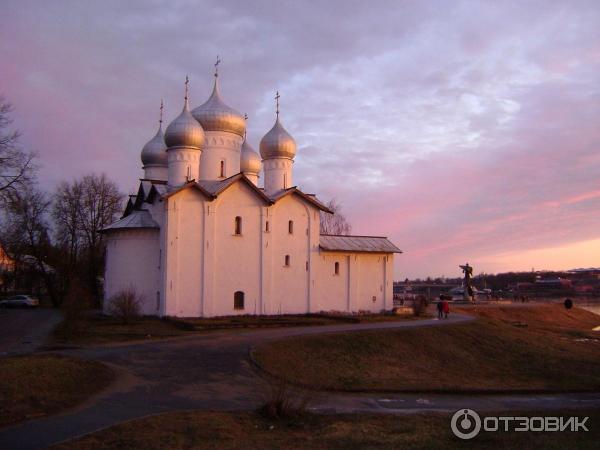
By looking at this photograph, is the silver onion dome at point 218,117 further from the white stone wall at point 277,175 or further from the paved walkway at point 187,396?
the paved walkway at point 187,396

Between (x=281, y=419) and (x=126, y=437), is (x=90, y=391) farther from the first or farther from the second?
(x=281, y=419)

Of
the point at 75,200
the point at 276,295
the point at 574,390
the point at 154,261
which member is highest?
the point at 75,200

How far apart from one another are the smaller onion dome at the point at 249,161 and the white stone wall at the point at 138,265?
9.56m

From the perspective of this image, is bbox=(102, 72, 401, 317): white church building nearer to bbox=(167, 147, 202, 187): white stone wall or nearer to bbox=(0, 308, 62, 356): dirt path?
bbox=(167, 147, 202, 187): white stone wall

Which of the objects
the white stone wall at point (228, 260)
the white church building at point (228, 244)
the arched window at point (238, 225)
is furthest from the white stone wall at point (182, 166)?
the arched window at point (238, 225)

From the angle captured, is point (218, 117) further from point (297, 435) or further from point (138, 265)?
point (297, 435)

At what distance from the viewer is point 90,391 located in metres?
→ 12.4

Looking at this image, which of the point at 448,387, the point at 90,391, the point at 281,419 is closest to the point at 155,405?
the point at 90,391

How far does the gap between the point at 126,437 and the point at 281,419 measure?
3035 mm

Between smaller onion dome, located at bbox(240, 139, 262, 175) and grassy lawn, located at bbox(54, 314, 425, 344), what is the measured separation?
11708mm

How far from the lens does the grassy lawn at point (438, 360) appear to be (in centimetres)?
1681

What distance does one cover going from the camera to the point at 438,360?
69.9ft

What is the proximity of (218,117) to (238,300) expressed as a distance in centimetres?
1099

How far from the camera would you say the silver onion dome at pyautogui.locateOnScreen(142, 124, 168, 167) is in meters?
35.9
